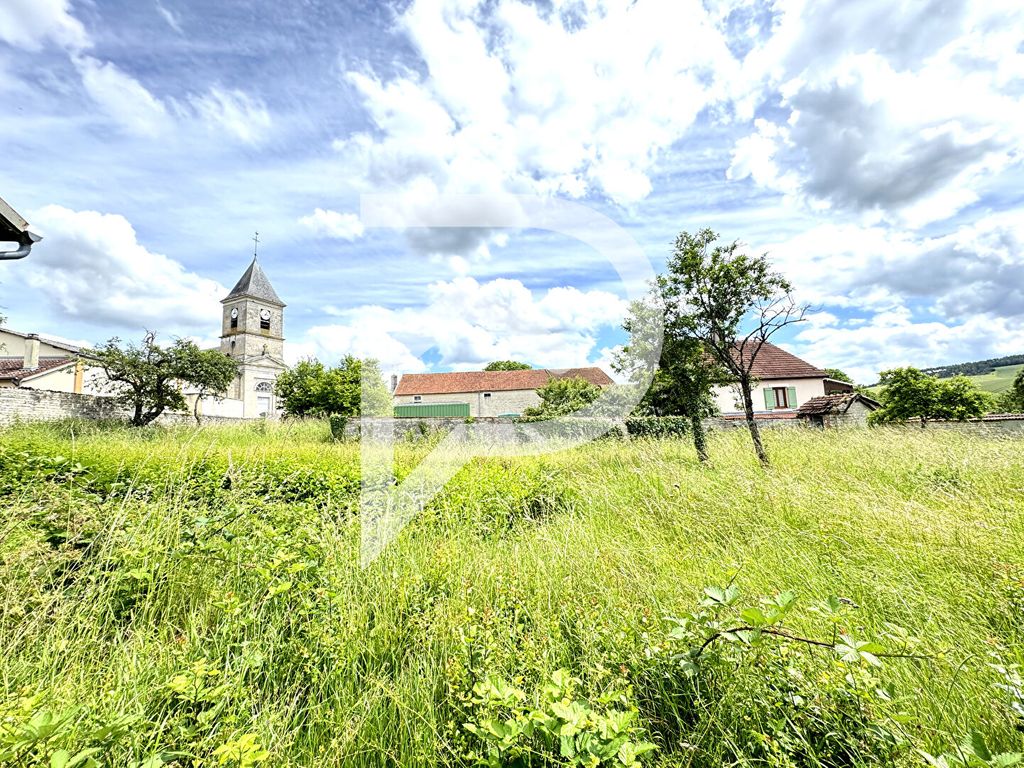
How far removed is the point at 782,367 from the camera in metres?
25.2

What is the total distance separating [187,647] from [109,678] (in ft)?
0.82

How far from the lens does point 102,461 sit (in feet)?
15.1

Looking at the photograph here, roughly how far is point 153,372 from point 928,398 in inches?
991

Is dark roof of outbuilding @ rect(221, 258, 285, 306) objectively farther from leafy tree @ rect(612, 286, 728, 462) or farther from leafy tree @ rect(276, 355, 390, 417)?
A: leafy tree @ rect(612, 286, 728, 462)

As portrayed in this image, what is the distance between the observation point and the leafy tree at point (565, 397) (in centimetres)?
1455

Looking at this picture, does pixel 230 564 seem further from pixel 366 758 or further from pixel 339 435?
pixel 339 435

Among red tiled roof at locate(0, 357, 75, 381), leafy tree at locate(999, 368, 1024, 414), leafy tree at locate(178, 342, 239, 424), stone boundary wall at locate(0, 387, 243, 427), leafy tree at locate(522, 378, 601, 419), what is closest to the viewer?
stone boundary wall at locate(0, 387, 243, 427)

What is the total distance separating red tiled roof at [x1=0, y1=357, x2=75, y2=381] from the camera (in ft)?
61.2

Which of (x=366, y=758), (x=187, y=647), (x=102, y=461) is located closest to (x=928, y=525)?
(x=366, y=758)

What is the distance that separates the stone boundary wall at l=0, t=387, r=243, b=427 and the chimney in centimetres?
1088

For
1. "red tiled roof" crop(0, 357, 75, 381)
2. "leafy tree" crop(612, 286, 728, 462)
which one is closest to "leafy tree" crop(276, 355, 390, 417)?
"leafy tree" crop(612, 286, 728, 462)

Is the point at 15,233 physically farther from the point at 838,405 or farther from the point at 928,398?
the point at 928,398

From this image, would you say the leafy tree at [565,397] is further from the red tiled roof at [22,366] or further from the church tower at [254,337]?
the church tower at [254,337]

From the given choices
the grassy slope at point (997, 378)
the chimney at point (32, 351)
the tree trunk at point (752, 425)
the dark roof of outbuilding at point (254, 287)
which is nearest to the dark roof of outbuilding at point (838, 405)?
the tree trunk at point (752, 425)
